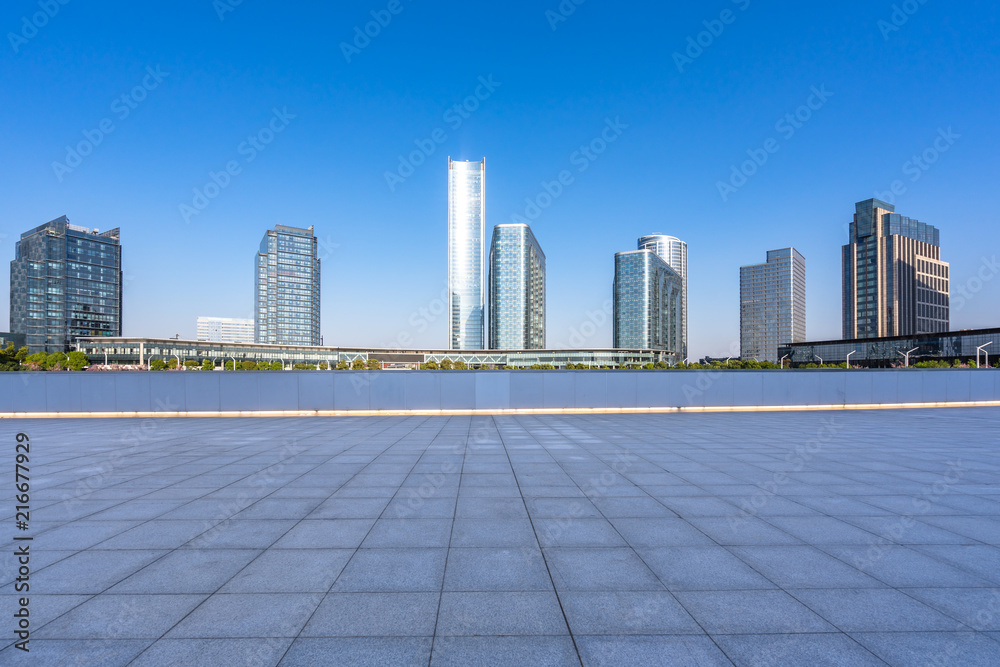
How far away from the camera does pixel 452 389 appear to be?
18.4 metres

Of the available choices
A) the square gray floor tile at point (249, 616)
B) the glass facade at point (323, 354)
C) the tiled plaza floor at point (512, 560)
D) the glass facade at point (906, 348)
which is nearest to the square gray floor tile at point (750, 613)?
the tiled plaza floor at point (512, 560)

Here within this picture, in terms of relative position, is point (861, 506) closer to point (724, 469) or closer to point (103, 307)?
point (724, 469)

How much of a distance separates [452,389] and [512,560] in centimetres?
1403

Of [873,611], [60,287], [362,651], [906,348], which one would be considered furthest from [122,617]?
[60,287]

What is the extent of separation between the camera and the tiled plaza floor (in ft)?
10.4

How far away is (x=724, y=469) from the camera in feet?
27.4

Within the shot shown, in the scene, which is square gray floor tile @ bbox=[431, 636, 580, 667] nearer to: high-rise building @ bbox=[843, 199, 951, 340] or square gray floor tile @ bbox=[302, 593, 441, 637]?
square gray floor tile @ bbox=[302, 593, 441, 637]

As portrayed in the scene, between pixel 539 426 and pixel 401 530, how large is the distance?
9.67 m

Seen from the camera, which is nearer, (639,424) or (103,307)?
(639,424)

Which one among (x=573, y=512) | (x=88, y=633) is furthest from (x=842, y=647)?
(x=88, y=633)

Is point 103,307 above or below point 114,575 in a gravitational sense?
above

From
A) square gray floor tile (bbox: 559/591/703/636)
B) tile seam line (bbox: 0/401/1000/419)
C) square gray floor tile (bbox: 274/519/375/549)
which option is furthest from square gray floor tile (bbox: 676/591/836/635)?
tile seam line (bbox: 0/401/1000/419)

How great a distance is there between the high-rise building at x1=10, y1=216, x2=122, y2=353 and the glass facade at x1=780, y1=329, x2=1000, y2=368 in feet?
874

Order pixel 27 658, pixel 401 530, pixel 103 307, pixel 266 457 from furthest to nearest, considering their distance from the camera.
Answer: pixel 103 307, pixel 266 457, pixel 401 530, pixel 27 658
